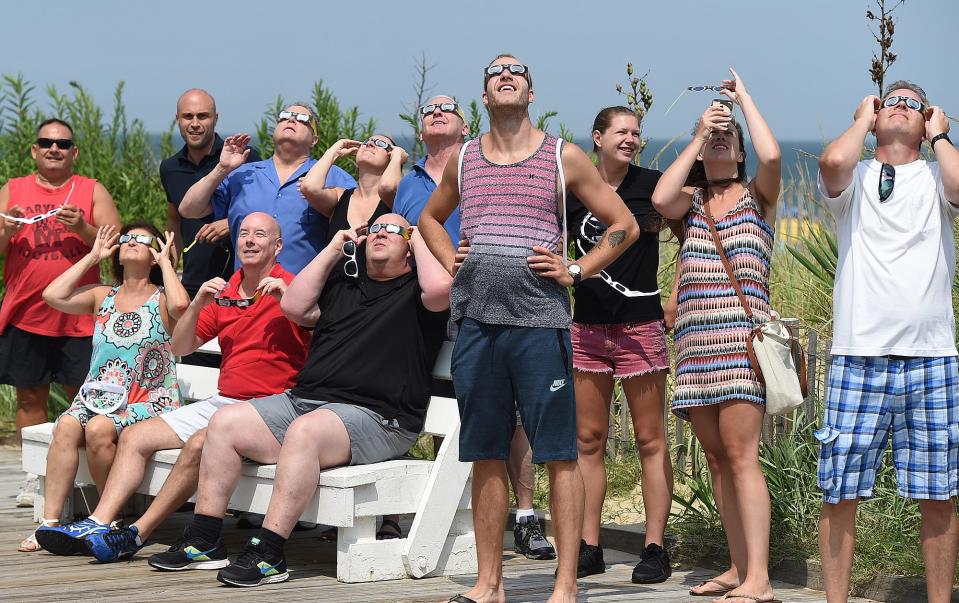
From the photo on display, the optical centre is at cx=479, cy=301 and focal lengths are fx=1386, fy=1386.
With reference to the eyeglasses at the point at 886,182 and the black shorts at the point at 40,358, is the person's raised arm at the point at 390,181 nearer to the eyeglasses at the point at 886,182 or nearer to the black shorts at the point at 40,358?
the black shorts at the point at 40,358

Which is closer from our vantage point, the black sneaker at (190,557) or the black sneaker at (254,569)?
the black sneaker at (254,569)

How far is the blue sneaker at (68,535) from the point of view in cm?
596

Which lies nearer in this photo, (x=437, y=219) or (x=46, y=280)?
(x=437, y=219)

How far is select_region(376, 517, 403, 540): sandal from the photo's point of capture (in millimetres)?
6016

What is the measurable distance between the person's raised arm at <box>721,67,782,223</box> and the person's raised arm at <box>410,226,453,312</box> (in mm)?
1312

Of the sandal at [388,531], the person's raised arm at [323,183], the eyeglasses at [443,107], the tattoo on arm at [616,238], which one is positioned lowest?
the sandal at [388,531]

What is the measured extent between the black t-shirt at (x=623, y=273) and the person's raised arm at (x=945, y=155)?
1315 millimetres

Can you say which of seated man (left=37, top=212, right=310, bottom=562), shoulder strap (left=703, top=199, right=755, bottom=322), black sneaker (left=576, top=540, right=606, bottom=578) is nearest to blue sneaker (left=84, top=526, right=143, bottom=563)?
seated man (left=37, top=212, right=310, bottom=562)

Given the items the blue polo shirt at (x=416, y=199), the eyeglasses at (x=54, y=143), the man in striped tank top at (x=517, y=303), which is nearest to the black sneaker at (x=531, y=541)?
the man in striped tank top at (x=517, y=303)

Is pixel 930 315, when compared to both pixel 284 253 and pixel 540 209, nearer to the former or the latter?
pixel 540 209

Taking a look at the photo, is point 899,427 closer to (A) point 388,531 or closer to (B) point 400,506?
(B) point 400,506

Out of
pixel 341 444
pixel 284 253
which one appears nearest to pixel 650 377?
pixel 341 444

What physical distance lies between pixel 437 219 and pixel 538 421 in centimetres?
92

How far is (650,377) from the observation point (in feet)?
18.5
